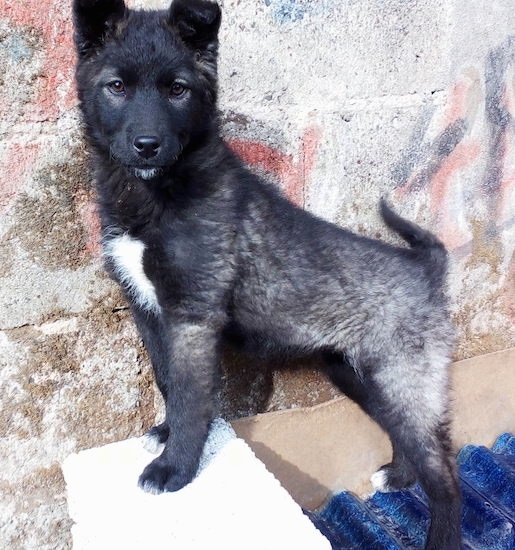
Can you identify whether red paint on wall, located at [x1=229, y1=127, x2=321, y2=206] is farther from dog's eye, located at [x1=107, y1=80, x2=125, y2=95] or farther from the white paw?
the white paw

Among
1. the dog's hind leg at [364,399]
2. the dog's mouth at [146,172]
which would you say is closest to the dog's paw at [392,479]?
the dog's hind leg at [364,399]

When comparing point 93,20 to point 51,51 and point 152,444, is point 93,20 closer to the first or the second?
point 51,51

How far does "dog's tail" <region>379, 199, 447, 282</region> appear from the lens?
2.71m

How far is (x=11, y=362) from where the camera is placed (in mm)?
2441

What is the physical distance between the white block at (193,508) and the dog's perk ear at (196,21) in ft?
4.63

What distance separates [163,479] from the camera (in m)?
2.16

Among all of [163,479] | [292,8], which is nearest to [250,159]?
[292,8]

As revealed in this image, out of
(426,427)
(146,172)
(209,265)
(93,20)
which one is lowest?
(426,427)

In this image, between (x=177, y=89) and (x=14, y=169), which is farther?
(x=14, y=169)

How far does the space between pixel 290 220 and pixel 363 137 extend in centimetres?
66

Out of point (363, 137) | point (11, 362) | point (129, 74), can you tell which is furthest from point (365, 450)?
point (129, 74)

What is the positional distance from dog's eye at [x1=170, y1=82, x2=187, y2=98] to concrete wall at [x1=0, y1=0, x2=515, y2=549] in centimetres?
45

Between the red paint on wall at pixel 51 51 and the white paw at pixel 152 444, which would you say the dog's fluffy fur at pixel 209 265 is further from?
the red paint on wall at pixel 51 51

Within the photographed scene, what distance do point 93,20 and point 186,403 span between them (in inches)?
49.9
